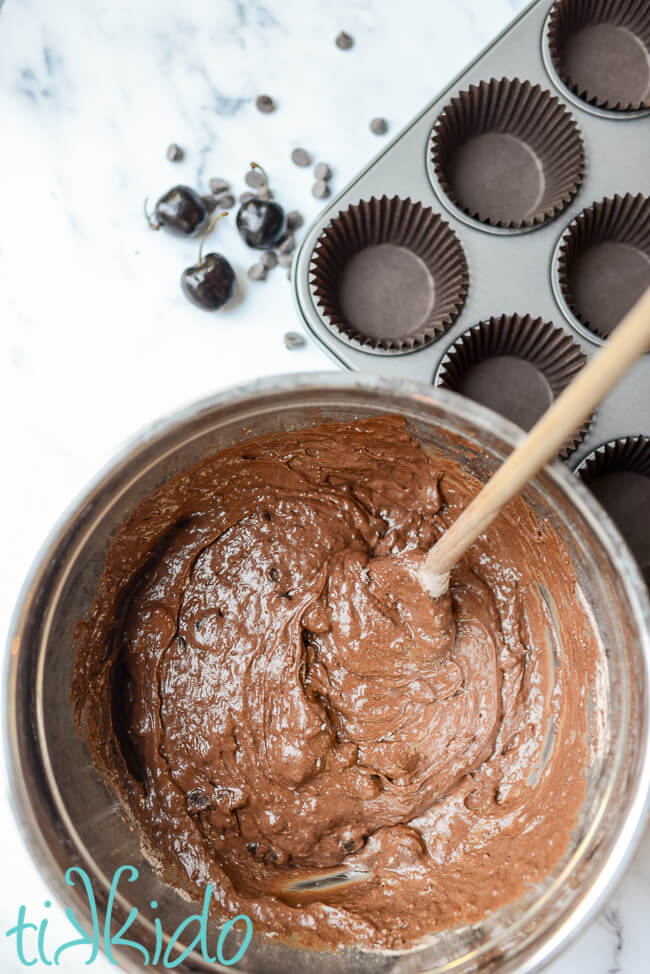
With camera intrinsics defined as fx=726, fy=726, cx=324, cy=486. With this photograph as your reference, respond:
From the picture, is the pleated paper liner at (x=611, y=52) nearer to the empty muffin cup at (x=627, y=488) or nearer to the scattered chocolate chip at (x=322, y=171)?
the scattered chocolate chip at (x=322, y=171)

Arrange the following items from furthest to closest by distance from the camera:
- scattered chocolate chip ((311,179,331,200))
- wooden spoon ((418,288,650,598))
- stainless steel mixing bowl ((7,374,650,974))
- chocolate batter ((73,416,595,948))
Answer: scattered chocolate chip ((311,179,331,200)) < chocolate batter ((73,416,595,948)) < stainless steel mixing bowl ((7,374,650,974)) < wooden spoon ((418,288,650,598))

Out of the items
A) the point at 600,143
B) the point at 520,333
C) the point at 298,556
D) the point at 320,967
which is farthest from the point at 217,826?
the point at 600,143

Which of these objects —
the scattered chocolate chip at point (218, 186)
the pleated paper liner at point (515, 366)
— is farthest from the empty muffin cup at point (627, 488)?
the scattered chocolate chip at point (218, 186)

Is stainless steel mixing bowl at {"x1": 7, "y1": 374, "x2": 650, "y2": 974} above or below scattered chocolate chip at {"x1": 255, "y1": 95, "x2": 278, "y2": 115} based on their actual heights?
below

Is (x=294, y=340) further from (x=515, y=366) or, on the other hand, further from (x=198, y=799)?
(x=198, y=799)

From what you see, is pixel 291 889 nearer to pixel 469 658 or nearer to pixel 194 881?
pixel 194 881

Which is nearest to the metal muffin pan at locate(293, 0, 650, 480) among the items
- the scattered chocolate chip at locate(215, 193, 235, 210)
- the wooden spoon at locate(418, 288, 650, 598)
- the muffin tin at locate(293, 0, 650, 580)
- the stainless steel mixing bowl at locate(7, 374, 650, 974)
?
the muffin tin at locate(293, 0, 650, 580)

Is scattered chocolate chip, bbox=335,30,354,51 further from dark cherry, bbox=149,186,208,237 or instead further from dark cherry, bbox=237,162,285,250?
dark cherry, bbox=149,186,208,237

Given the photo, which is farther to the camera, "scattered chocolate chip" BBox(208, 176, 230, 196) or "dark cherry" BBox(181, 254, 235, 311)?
"scattered chocolate chip" BBox(208, 176, 230, 196)
